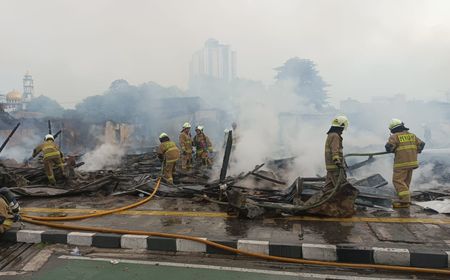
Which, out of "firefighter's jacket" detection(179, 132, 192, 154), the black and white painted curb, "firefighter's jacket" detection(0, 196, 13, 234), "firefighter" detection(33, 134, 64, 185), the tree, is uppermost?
the tree

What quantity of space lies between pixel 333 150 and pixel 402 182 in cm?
158

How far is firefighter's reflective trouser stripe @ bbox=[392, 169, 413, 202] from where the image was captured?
6.50 metres

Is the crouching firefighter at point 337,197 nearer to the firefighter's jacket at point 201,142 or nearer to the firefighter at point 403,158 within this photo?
the firefighter at point 403,158

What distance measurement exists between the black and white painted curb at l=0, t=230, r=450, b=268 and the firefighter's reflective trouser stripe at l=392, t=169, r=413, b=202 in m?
2.31

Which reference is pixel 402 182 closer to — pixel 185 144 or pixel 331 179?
pixel 331 179

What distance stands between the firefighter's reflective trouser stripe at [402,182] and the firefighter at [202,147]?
753cm

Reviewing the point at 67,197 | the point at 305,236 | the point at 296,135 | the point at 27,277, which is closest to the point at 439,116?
the point at 296,135

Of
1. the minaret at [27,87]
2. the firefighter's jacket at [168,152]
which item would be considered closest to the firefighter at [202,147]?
the firefighter's jacket at [168,152]

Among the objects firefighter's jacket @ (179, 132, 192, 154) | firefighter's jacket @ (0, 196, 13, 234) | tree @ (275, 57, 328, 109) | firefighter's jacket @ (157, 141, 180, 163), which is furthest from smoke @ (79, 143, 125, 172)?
tree @ (275, 57, 328, 109)

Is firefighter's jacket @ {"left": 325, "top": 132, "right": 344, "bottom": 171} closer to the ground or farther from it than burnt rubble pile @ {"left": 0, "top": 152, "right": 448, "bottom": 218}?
farther from it

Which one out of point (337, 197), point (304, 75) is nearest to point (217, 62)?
point (304, 75)

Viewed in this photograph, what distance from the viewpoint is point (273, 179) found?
8875mm

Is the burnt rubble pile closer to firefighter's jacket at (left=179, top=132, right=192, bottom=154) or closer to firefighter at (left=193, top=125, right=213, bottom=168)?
firefighter's jacket at (left=179, top=132, right=192, bottom=154)

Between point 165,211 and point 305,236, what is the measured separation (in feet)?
8.79
